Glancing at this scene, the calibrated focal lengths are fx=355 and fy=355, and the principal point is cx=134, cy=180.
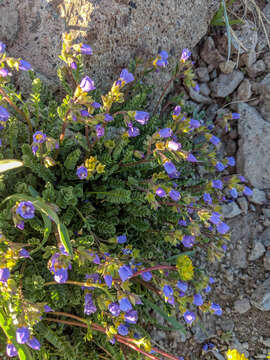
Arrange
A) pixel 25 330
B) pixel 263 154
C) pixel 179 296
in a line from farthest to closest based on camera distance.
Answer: pixel 263 154, pixel 179 296, pixel 25 330

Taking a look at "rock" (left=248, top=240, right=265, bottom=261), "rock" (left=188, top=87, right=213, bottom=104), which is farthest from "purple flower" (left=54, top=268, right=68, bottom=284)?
"rock" (left=188, top=87, right=213, bottom=104)

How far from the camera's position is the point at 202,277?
2201 mm

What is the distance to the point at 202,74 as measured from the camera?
11.7 feet

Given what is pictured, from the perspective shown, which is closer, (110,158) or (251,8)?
(110,158)

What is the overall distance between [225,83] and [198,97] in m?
0.33

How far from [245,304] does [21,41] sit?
2791 mm

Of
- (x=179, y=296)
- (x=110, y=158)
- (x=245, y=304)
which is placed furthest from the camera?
(x=245, y=304)

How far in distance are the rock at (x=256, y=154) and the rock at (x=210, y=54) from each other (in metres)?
0.76

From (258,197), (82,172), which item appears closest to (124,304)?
(82,172)

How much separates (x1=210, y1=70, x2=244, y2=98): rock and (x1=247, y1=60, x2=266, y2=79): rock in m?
0.09

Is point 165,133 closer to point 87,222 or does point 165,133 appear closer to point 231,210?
point 87,222

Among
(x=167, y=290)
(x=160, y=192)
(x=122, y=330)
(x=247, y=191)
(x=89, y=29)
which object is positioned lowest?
(x=122, y=330)

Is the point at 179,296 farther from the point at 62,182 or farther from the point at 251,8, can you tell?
the point at 251,8

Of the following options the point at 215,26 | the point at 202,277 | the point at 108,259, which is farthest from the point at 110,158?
the point at 215,26
